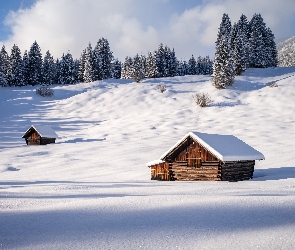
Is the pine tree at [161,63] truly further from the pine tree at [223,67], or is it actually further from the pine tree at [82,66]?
the pine tree at [223,67]

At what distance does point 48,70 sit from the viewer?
297 ft

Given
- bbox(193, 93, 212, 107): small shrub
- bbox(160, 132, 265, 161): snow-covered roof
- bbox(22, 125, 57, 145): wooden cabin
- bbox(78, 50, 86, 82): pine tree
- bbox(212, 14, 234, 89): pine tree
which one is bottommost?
bbox(22, 125, 57, 145): wooden cabin

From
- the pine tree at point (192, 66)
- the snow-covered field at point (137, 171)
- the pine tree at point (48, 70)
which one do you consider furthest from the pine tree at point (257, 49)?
the pine tree at point (48, 70)

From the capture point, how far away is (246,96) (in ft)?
176

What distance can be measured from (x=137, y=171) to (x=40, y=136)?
22808mm

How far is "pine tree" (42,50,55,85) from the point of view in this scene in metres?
89.0

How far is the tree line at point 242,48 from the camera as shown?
57094 mm

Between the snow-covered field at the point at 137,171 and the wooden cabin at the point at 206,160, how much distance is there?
3.73ft

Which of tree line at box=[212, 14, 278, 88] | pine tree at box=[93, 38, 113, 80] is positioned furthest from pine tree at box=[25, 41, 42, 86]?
tree line at box=[212, 14, 278, 88]

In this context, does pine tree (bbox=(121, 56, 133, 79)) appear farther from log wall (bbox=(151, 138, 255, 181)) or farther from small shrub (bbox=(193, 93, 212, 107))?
log wall (bbox=(151, 138, 255, 181))

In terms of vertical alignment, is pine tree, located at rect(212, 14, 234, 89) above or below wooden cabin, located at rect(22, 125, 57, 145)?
above

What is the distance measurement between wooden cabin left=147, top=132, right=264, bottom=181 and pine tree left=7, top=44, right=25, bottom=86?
7089 centimetres

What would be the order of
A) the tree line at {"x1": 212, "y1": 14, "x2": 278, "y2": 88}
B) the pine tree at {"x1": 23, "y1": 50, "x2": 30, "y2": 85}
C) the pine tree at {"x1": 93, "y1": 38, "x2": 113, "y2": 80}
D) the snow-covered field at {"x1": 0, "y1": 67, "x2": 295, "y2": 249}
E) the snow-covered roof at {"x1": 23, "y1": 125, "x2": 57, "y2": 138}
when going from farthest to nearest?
1. the pine tree at {"x1": 93, "y1": 38, "x2": 113, "y2": 80}
2. the pine tree at {"x1": 23, "y1": 50, "x2": 30, "y2": 85}
3. the tree line at {"x1": 212, "y1": 14, "x2": 278, "y2": 88}
4. the snow-covered roof at {"x1": 23, "y1": 125, "x2": 57, "y2": 138}
5. the snow-covered field at {"x1": 0, "y1": 67, "x2": 295, "y2": 249}

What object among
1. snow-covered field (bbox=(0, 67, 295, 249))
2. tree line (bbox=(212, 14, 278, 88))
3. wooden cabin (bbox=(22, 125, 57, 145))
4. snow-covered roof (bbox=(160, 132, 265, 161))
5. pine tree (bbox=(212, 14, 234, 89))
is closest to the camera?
snow-covered field (bbox=(0, 67, 295, 249))
